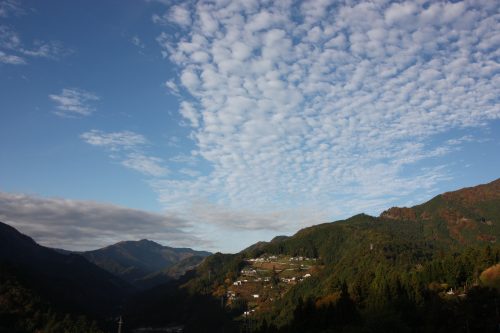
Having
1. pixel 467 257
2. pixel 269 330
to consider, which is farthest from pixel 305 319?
pixel 467 257

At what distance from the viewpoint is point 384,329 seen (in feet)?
349

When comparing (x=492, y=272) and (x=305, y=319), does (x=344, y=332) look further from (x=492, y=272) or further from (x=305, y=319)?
(x=492, y=272)

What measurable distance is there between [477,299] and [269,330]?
69861 mm

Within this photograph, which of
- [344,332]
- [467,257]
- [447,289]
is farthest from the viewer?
[467,257]

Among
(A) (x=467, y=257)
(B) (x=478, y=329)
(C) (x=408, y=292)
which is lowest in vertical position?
(B) (x=478, y=329)

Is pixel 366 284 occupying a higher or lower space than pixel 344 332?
higher

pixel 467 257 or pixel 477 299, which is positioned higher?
pixel 467 257

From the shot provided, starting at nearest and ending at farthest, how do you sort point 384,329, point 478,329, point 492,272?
point 478,329
point 384,329
point 492,272

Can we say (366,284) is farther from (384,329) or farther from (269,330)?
(384,329)

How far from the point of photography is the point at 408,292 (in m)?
150

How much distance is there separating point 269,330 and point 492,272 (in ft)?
251

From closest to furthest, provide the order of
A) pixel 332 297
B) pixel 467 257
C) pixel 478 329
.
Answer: pixel 478 329 → pixel 467 257 → pixel 332 297

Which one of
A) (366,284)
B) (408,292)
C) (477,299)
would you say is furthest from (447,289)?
(477,299)

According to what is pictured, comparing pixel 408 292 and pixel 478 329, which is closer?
pixel 478 329
